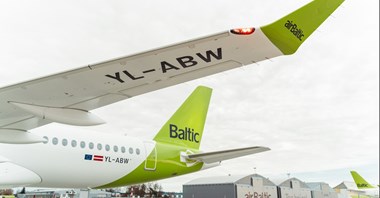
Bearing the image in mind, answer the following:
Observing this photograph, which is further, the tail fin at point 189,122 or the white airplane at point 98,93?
the tail fin at point 189,122

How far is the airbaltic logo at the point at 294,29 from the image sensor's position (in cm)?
358

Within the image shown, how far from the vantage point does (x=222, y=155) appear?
13.2m

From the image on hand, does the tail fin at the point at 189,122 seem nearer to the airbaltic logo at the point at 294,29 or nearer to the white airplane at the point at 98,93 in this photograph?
the white airplane at the point at 98,93

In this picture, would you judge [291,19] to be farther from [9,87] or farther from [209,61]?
[9,87]

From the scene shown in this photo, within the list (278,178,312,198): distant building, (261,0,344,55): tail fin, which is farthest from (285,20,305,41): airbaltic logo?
(278,178,312,198): distant building

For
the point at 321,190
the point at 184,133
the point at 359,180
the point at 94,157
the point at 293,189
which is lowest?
the point at 321,190

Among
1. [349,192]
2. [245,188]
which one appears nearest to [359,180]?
[349,192]

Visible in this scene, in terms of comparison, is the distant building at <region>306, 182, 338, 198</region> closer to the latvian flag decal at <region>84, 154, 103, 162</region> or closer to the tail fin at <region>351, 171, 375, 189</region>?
the tail fin at <region>351, 171, 375, 189</region>

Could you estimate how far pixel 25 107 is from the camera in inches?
224

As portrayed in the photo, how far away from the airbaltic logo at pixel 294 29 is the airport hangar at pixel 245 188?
29.7m

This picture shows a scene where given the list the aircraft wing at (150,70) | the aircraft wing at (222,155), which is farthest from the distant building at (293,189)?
the aircraft wing at (150,70)

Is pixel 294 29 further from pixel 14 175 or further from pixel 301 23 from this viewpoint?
pixel 14 175

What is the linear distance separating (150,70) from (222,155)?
9083mm

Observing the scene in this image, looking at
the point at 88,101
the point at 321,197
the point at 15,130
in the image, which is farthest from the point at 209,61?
the point at 321,197
